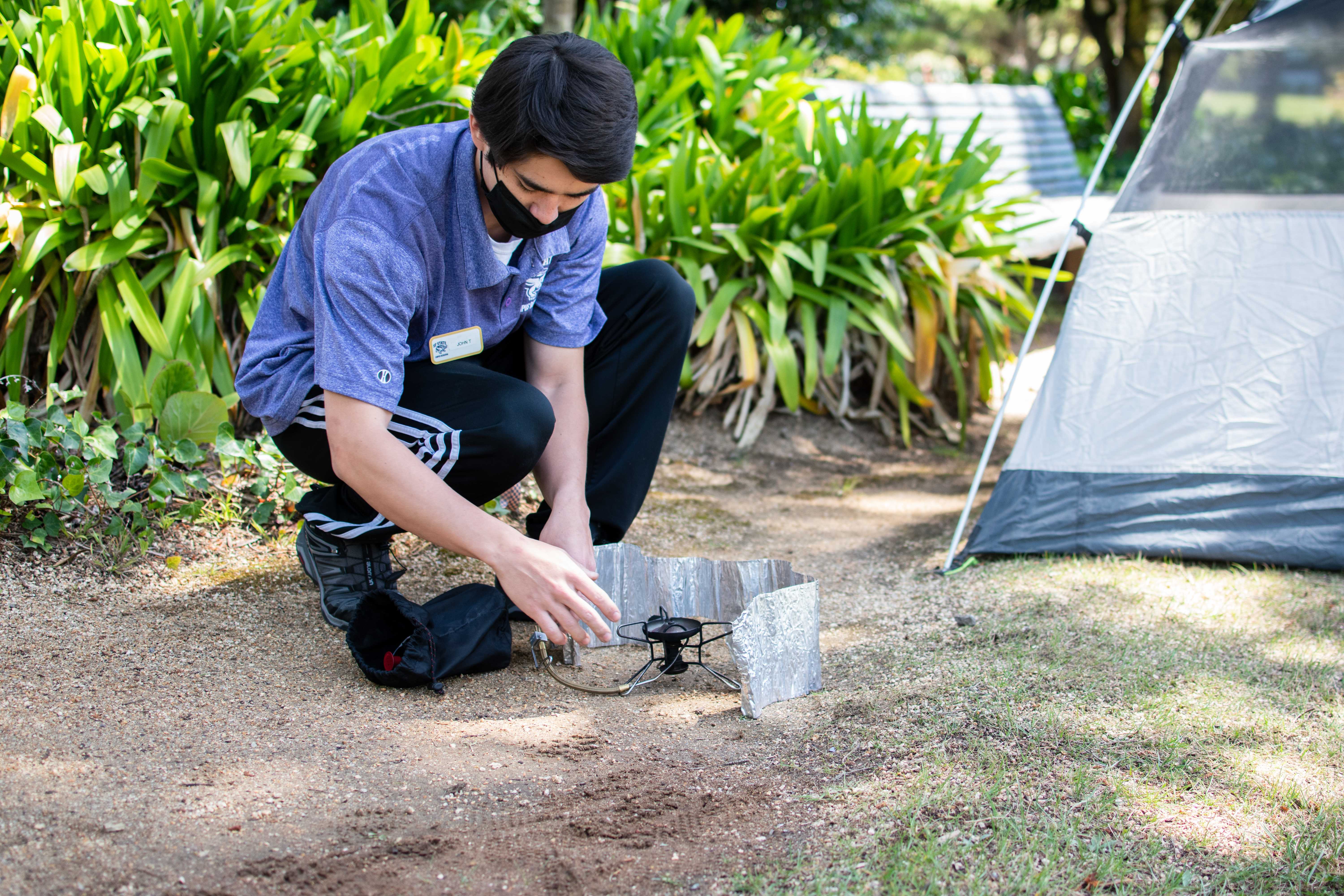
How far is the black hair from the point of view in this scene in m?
1.40

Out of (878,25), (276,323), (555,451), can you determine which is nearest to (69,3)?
(276,323)

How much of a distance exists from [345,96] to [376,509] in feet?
5.72

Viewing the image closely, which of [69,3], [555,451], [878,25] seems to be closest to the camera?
[555,451]

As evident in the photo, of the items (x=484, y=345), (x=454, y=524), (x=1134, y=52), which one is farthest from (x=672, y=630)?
(x=1134, y=52)

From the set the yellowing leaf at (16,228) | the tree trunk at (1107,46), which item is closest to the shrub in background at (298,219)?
the yellowing leaf at (16,228)

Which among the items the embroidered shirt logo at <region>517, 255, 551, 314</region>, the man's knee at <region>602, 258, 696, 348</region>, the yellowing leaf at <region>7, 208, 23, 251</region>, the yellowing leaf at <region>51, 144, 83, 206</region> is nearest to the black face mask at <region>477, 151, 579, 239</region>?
the embroidered shirt logo at <region>517, 255, 551, 314</region>

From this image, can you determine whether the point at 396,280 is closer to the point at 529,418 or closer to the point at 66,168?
the point at 529,418

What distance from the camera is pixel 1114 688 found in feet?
5.76

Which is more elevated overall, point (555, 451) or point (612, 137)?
point (612, 137)

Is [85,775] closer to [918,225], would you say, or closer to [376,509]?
[376,509]

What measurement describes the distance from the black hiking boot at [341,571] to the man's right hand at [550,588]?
575 millimetres

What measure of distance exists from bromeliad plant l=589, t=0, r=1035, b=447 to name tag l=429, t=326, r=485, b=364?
4.80 feet

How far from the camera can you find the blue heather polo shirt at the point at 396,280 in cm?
149

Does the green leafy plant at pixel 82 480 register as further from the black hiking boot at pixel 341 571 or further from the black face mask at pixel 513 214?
the black face mask at pixel 513 214
